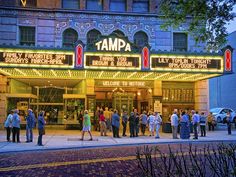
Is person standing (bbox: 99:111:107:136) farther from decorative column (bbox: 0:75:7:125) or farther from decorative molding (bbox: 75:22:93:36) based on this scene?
decorative molding (bbox: 75:22:93:36)

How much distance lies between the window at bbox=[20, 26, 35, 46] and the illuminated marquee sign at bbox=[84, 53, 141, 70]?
8630 millimetres

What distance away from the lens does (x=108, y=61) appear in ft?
76.2

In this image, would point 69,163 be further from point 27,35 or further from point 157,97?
point 27,35

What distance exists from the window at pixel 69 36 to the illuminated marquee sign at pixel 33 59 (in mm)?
7443

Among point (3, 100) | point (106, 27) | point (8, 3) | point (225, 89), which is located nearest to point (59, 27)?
point (106, 27)

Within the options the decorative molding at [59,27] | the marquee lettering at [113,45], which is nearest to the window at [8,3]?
the decorative molding at [59,27]

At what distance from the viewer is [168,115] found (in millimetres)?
30453

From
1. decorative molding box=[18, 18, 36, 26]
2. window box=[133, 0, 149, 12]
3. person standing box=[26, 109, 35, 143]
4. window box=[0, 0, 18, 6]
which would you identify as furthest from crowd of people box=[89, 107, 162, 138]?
window box=[0, 0, 18, 6]

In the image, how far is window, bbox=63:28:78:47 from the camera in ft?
98.5

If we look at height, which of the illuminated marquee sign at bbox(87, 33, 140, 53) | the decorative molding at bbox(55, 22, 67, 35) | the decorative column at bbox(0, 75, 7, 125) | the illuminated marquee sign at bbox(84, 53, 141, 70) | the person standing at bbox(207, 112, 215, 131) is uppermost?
the decorative molding at bbox(55, 22, 67, 35)

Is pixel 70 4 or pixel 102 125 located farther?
pixel 70 4

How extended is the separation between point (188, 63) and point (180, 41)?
789 cm

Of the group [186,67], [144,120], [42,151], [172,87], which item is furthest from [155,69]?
[42,151]

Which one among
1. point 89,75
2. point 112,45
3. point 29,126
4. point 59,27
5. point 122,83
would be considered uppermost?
point 59,27
